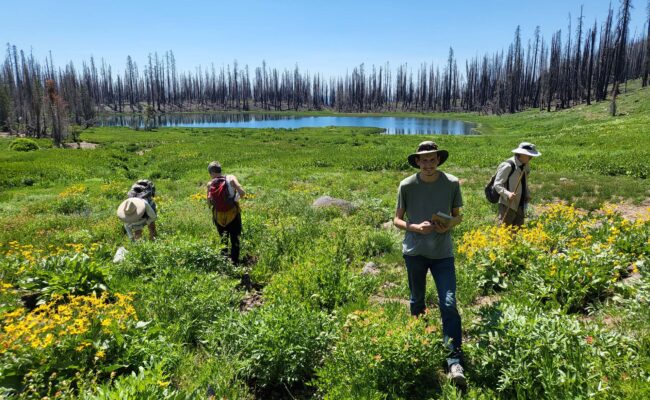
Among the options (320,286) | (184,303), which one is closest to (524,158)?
(320,286)

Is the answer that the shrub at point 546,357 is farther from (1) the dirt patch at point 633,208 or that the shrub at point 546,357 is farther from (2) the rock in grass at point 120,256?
(1) the dirt patch at point 633,208

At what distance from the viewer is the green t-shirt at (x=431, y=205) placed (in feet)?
14.6

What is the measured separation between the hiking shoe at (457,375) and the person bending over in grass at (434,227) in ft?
0.03

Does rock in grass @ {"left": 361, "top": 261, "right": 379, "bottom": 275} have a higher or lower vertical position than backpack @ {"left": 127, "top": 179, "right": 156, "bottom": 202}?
lower

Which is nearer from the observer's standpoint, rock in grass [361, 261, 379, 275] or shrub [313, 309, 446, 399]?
shrub [313, 309, 446, 399]

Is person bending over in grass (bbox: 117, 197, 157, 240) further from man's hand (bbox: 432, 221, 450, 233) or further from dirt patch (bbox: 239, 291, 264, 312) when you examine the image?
man's hand (bbox: 432, 221, 450, 233)

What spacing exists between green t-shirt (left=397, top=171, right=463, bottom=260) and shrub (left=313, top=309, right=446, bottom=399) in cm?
83

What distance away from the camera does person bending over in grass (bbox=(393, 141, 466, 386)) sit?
431 cm

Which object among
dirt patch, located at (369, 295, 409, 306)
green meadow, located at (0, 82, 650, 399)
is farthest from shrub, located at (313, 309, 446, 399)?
dirt patch, located at (369, 295, 409, 306)

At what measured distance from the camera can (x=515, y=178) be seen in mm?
6797

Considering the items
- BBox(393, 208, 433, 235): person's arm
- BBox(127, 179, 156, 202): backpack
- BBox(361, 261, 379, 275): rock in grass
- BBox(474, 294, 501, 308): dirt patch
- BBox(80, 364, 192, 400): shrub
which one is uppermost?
BBox(393, 208, 433, 235): person's arm

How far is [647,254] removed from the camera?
20.0 feet

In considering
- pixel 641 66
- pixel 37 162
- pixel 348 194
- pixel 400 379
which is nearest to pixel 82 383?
pixel 400 379

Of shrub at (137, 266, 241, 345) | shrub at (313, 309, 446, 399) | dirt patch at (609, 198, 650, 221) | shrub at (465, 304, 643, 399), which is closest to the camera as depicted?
shrub at (465, 304, 643, 399)
